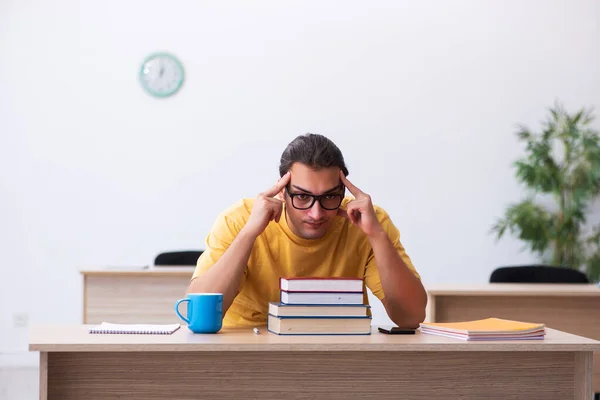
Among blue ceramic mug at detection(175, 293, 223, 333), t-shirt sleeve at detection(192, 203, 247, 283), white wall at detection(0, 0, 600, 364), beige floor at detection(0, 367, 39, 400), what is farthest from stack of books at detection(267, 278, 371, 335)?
white wall at detection(0, 0, 600, 364)

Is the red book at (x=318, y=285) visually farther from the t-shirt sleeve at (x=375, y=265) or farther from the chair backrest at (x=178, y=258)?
the chair backrest at (x=178, y=258)

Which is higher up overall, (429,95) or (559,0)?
(559,0)

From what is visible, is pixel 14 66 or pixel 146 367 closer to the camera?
pixel 146 367

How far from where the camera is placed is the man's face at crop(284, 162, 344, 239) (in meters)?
2.12

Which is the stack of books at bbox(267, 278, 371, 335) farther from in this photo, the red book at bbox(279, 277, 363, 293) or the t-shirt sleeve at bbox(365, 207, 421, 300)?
the t-shirt sleeve at bbox(365, 207, 421, 300)

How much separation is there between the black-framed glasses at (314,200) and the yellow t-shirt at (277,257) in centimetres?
12

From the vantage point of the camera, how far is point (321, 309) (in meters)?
1.88

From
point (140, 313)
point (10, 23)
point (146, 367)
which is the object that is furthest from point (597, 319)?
point (10, 23)

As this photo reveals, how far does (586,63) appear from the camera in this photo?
18.5ft

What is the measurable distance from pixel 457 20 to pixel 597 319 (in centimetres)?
271

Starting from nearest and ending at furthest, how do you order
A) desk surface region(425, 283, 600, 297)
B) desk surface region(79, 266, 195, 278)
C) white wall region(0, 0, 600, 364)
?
1. desk surface region(425, 283, 600, 297)
2. desk surface region(79, 266, 195, 278)
3. white wall region(0, 0, 600, 364)

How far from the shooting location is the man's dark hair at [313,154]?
213 centimetres

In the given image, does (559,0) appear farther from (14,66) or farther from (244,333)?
(244,333)

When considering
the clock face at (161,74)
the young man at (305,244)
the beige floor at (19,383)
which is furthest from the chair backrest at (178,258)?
the young man at (305,244)
